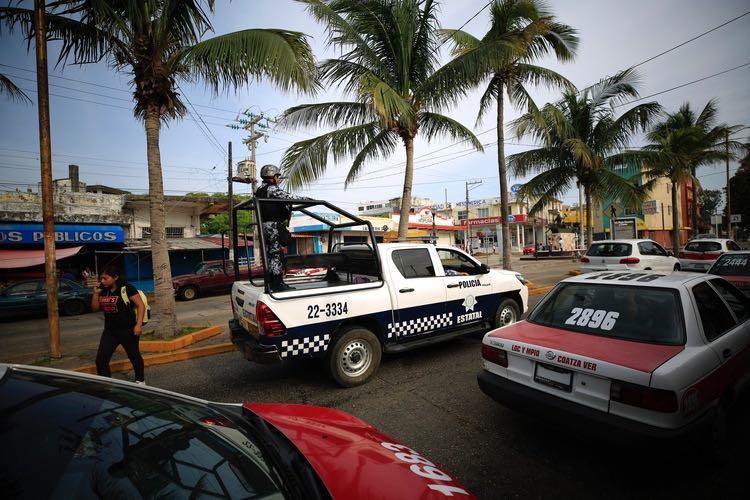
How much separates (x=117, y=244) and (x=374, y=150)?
15.1 meters

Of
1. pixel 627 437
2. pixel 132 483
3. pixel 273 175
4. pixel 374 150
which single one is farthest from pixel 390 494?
pixel 374 150

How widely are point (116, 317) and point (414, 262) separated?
392 centimetres

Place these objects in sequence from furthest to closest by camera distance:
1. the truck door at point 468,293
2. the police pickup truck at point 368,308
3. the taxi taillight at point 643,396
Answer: the truck door at point 468,293
the police pickup truck at point 368,308
the taxi taillight at point 643,396

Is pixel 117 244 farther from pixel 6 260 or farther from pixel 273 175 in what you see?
pixel 273 175

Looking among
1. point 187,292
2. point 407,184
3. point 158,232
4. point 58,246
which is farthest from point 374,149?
point 58,246

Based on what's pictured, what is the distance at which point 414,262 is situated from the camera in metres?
5.31

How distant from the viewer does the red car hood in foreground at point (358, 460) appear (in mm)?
1526

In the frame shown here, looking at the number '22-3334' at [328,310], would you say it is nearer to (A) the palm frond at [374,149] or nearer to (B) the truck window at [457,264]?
(B) the truck window at [457,264]

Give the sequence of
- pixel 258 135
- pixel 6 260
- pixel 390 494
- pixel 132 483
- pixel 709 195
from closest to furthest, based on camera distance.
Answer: pixel 132 483 < pixel 390 494 < pixel 6 260 < pixel 258 135 < pixel 709 195

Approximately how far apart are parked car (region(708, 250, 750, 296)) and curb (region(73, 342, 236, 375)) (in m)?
9.46

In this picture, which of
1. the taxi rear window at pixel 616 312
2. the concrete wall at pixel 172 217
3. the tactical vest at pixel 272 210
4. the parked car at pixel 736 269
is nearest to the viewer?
the taxi rear window at pixel 616 312

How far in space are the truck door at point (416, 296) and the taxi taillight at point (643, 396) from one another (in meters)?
2.72

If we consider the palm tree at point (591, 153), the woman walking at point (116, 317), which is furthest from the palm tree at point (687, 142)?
the woman walking at point (116, 317)

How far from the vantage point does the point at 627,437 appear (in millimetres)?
2381
